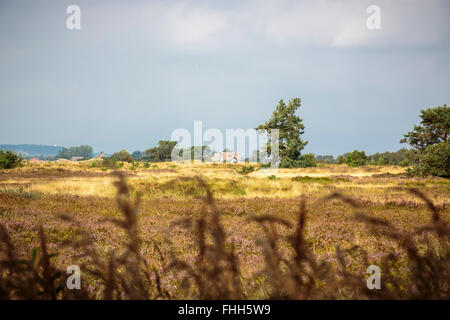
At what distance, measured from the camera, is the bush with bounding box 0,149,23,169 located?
155ft

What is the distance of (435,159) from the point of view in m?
27.8

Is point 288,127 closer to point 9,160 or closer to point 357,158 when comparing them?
point 357,158

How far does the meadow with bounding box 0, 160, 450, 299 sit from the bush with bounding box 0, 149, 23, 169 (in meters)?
37.0

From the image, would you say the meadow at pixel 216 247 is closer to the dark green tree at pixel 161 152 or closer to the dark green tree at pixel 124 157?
the dark green tree at pixel 124 157

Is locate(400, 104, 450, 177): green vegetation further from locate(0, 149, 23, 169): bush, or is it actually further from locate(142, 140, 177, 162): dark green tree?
locate(142, 140, 177, 162): dark green tree

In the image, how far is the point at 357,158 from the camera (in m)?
70.8

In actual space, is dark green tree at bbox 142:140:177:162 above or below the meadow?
above

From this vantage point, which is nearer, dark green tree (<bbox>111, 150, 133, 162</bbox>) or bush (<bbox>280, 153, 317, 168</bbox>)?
bush (<bbox>280, 153, 317, 168</bbox>)

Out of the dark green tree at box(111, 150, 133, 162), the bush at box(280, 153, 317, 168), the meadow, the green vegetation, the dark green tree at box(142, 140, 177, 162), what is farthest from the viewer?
the dark green tree at box(142, 140, 177, 162)

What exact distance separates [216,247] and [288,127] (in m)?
64.7

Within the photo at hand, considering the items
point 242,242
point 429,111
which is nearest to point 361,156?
point 429,111

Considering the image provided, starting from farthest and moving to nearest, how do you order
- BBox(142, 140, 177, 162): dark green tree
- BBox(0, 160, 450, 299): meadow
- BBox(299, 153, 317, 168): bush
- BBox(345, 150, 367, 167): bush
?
BBox(142, 140, 177, 162): dark green tree < BBox(345, 150, 367, 167): bush < BBox(299, 153, 317, 168): bush < BBox(0, 160, 450, 299): meadow

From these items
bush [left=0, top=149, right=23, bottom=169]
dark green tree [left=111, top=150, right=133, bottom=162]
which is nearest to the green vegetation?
bush [left=0, top=149, right=23, bottom=169]
